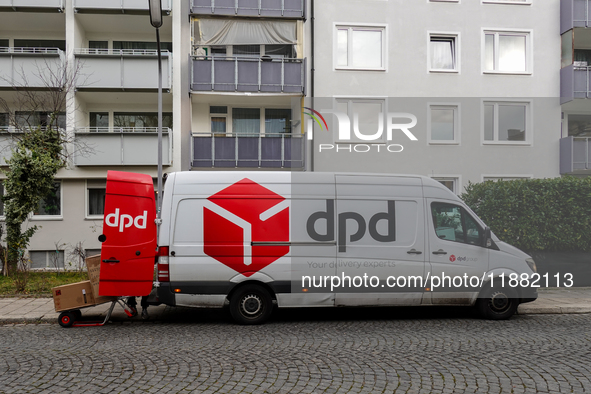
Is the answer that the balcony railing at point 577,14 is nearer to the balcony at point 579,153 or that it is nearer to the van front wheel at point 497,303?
the balcony at point 579,153

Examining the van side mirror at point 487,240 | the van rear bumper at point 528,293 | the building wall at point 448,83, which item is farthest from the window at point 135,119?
the van rear bumper at point 528,293

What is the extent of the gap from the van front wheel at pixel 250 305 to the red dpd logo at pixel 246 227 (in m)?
0.32

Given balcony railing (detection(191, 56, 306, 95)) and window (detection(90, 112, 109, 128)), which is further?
window (detection(90, 112, 109, 128))

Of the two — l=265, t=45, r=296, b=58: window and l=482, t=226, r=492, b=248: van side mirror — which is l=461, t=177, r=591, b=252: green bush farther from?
A: l=265, t=45, r=296, b=58: window

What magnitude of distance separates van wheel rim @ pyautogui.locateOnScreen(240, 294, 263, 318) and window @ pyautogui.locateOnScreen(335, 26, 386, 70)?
1333cm

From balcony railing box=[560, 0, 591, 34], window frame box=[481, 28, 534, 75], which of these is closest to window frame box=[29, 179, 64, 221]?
window frame box=[481, 28, 534, 75]

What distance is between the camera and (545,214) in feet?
43.0

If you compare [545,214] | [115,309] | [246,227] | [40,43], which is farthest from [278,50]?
[115,309]

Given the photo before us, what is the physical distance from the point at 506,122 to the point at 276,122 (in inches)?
362

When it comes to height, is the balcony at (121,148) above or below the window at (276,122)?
below

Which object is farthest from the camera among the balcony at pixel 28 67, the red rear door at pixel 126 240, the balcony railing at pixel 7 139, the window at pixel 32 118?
the balcony at pixel 28 67

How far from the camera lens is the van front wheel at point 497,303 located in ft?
27.5

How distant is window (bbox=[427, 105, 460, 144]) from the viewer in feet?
63.8

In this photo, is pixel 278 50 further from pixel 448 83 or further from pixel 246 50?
pixel 448 83
